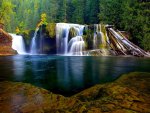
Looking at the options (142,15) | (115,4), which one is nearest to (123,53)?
(142,15)

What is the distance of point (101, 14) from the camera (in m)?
55.8

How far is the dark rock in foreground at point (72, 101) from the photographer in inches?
223

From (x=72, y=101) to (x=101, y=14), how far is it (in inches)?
2000

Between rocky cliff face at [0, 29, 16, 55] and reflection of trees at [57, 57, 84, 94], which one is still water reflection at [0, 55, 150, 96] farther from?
rocky cliff face at [0, 29, 16, 55]

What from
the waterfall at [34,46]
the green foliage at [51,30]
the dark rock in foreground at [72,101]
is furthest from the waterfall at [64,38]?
the dark rock in foreground at [72,101]

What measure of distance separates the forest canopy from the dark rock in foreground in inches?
1475

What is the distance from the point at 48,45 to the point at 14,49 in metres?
9.14

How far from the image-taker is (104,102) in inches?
237

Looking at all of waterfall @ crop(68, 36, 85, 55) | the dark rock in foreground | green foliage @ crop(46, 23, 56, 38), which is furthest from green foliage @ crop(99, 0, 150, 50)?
the dark rock in foreground

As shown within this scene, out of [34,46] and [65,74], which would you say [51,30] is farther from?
[65,74]

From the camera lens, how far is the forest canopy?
44.9 m

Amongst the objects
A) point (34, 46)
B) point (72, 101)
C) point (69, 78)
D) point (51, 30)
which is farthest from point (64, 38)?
point (72, 101)

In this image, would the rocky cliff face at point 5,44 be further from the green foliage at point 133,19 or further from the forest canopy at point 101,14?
the green foliage at point 133,19

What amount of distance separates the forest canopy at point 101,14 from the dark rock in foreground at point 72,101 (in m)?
37.5
